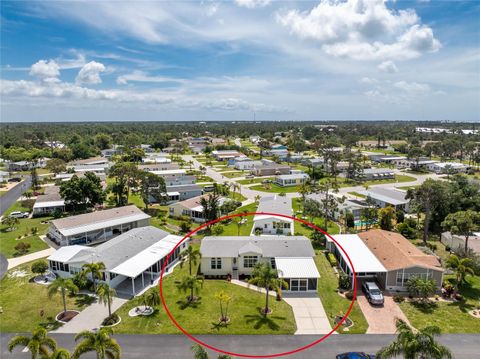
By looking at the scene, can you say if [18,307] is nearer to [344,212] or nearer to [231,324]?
[231,324]

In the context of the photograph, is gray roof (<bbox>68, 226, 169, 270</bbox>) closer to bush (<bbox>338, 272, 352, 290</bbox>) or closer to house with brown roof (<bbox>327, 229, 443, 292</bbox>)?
bush (<bbox>338, 272, 352, 290</bbox>)

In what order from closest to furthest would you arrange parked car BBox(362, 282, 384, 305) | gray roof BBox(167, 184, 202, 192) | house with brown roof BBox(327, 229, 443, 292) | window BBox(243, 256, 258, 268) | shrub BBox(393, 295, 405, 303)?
parked car BBox(362, 282, 384, 305) → shrub BBox(393, 295, 405, 303) → house with brown roof BBox(327, 229, 443, 292) → window BBox(243, 256, 258, 268) → gray roof BBox(167, 184, 202, 192)

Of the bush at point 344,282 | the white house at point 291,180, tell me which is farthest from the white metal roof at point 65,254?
the white house at point 291,180

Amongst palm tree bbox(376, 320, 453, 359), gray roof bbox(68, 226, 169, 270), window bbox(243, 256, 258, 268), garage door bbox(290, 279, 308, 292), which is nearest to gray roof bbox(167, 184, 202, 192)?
gray roof bbox(68, 226, 169, 270)

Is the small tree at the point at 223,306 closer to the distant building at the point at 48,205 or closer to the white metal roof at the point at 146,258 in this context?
the white metal roof at the point at 146,258

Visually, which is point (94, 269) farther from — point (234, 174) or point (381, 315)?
point (234, 174)

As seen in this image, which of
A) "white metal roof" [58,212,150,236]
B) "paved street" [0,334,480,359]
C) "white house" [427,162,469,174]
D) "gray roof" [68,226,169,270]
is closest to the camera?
"paved street" [0,334,480,359]

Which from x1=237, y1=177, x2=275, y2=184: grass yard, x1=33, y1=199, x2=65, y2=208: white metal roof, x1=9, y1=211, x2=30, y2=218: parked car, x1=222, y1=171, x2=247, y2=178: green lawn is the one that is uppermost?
x1=222, y1=171, x2=247, y2=178: green lawn

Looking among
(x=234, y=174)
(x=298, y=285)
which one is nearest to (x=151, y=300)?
(x=298, y=285)
